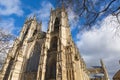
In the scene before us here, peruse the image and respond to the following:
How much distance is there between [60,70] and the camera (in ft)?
62.5

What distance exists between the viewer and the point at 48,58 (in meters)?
23.2

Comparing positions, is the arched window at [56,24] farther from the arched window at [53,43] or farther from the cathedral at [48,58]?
the arched window at [53,43]

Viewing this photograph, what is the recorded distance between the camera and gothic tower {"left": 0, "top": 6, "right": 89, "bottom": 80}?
19.9 metres

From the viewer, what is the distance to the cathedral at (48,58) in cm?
1995

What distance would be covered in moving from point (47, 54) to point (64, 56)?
146 inches

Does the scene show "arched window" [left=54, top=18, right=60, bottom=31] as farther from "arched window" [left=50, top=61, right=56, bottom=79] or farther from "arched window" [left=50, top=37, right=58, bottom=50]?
"arched window" [left=50, top=61, right=56, bottom=79]

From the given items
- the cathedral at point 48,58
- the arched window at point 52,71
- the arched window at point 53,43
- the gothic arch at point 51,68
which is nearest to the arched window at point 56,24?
the cathedral at point 48,58

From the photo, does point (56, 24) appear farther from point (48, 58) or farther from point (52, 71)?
point (52, 71)

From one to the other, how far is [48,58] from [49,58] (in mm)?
241

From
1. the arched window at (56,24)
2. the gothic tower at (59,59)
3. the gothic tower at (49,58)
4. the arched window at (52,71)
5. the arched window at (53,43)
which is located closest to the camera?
the gothic tower at (59,59)

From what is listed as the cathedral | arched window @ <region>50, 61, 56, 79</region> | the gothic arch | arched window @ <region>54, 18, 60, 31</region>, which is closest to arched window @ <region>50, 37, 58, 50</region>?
the cathedral

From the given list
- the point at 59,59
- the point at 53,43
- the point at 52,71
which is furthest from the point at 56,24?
the point at 52,71

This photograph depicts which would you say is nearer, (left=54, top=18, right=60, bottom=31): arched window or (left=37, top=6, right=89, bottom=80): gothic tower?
(left=37, top=6, right=89, bottom=80): gothic tower

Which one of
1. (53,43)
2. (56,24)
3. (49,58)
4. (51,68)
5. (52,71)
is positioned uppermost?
(56,24)
